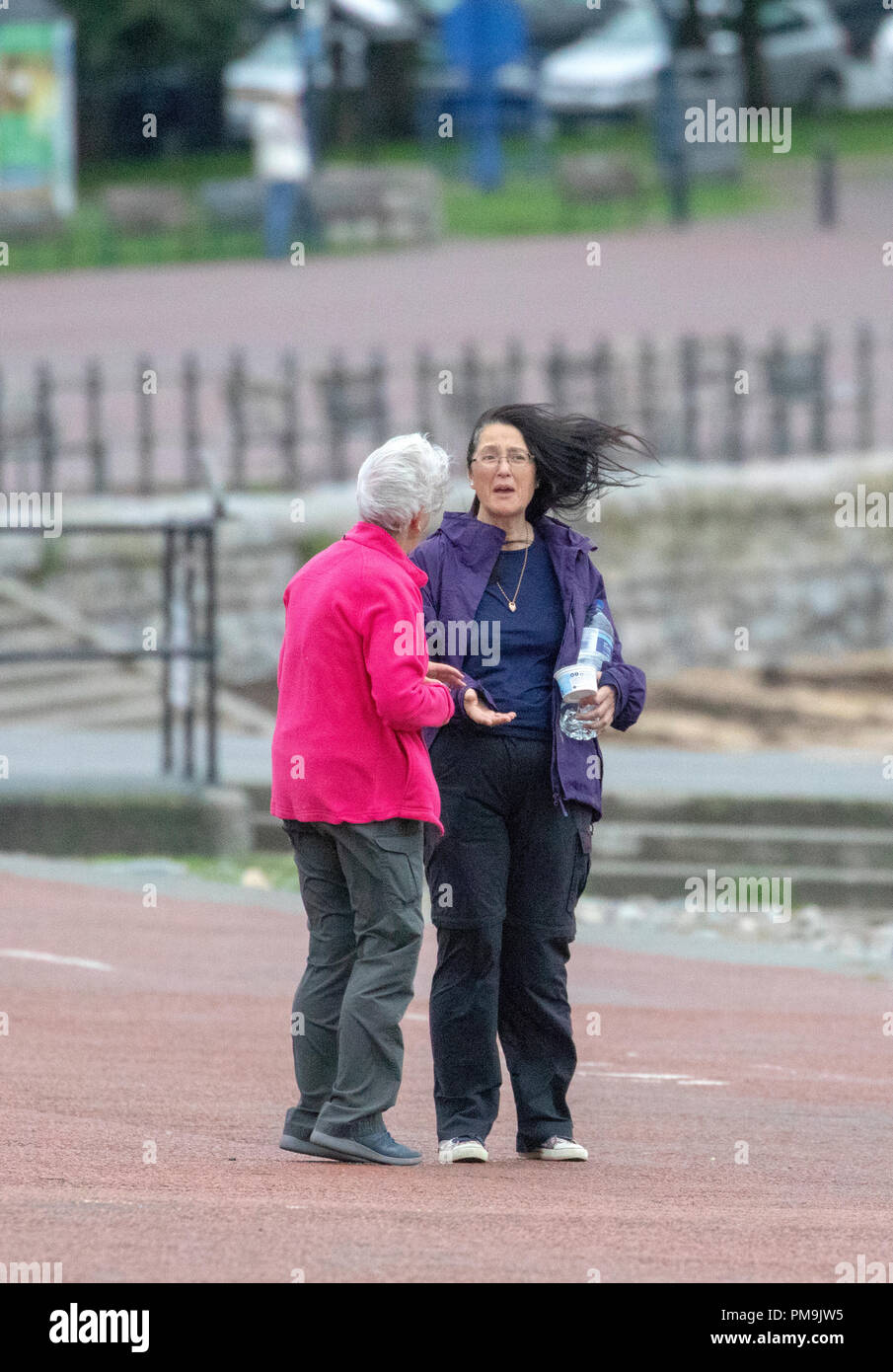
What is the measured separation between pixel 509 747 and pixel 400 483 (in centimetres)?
69

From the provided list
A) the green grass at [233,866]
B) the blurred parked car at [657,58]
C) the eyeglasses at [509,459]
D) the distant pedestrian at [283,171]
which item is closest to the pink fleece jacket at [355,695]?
the eyeglasses at [509,459]

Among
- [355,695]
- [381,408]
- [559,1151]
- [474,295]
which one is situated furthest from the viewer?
[474,295]

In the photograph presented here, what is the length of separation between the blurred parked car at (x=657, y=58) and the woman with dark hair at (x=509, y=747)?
36.3 meters

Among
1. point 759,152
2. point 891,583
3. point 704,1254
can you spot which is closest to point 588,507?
point 704,1254

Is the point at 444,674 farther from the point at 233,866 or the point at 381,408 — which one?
the point at 381,408

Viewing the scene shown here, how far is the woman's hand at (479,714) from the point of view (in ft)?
17.9

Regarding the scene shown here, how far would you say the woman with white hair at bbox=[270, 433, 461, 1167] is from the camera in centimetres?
531

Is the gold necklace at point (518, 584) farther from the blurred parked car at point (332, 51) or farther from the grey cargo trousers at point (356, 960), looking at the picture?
the blurred parked car at point (332, 51)

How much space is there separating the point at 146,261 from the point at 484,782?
87.9ft

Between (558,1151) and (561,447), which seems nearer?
Answer: (561,447)

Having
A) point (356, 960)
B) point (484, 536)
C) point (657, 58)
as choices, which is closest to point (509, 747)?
point (484, 536)

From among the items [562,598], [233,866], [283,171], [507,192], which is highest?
[507,192]

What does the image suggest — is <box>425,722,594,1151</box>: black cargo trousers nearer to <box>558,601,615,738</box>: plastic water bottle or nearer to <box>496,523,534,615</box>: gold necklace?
<box>558,601,615,738</box>: plastic water bottle

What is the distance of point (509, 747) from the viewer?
557 cm
